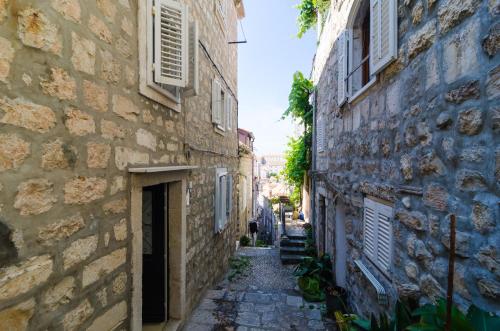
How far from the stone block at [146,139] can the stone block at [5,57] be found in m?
1.26

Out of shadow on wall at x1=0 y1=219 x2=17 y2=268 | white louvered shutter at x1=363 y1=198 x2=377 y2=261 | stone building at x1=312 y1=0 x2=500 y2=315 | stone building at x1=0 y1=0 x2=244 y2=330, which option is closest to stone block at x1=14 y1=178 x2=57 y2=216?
stone building at x1=0 y1=0 x2=244 y2=330

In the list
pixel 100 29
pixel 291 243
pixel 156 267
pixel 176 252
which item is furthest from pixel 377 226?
pixel 291 243

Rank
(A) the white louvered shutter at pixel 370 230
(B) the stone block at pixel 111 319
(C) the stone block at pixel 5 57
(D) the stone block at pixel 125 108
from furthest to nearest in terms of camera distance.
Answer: (A) the white louvered shutter at pixel 370 230, (D) the stone block at pixel 125 108, (B) the stone block at pixel 111 319, (C) the stone block at pixel 5 57

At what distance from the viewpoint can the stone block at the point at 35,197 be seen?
1.46 metres

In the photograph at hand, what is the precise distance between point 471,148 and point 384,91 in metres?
1.45

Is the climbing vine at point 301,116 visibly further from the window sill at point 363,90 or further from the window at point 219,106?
the window sill at point 363,90

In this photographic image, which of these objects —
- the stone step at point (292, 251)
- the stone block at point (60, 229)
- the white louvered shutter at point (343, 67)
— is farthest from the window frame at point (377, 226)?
the stone step at point (292, 251)

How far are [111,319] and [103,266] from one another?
489 mm

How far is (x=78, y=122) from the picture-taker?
1.85 meters

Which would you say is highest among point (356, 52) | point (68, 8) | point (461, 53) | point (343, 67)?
point (356, 52)

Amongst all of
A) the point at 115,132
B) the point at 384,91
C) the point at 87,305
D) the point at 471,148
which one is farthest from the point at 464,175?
the point at 87,305

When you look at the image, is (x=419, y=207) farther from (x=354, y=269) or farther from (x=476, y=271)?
(x=354, y=269)

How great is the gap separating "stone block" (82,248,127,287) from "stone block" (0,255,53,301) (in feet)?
1.20

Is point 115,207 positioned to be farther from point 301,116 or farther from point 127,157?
point 301,116
